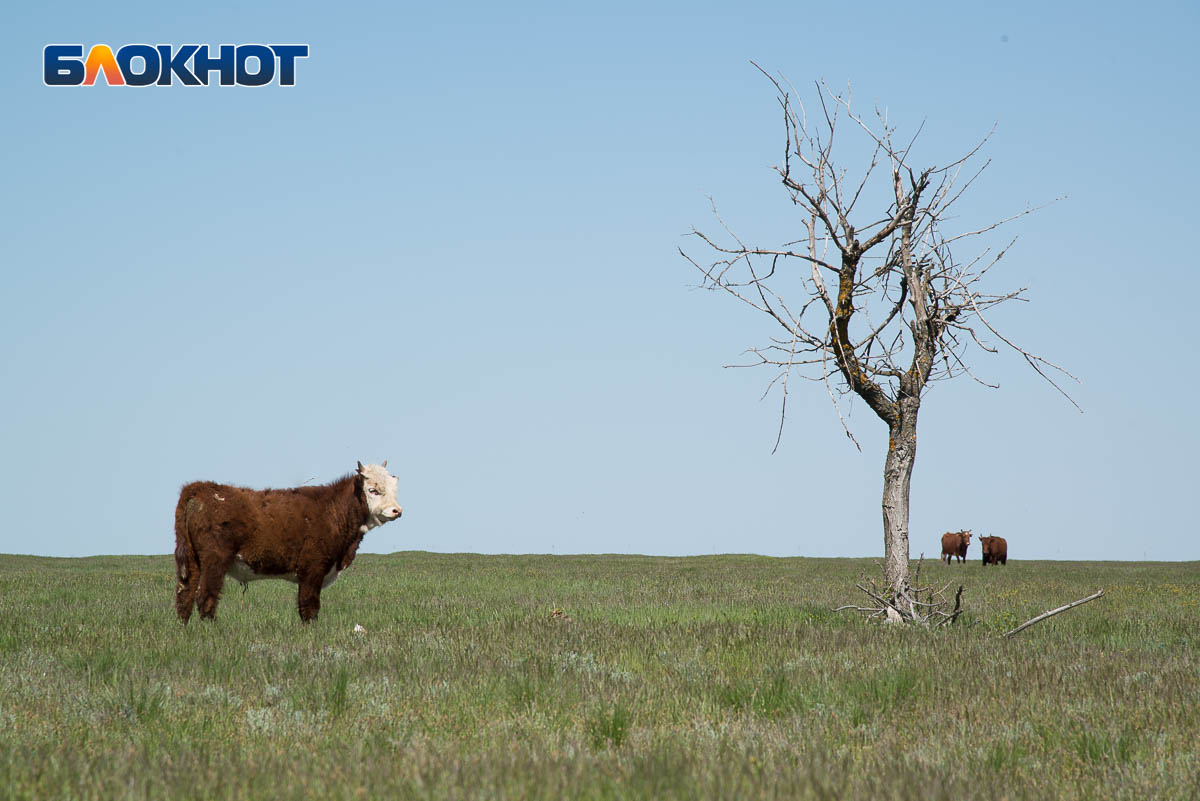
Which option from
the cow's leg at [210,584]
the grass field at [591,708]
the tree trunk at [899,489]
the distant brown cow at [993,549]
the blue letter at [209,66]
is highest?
the blue letter at [209,66]

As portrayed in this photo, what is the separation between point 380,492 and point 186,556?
8.29 feet

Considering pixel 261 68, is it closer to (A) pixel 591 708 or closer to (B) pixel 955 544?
(A) pixel 591 708

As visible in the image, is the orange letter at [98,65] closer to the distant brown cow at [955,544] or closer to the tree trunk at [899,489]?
the tree trunk at [899,489]

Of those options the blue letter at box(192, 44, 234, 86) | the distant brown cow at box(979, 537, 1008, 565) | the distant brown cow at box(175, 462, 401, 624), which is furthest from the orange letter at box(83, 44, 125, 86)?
the distant brown cow at box(979, 537, 1008, 565)

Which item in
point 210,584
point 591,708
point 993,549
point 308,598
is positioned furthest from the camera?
point 993,549

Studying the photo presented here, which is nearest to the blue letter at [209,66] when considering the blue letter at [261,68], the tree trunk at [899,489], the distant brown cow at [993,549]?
the blue letter at [261,68]

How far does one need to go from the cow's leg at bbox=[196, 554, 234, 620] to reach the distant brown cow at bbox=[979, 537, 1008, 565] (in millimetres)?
39509

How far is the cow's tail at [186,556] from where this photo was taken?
12422mm

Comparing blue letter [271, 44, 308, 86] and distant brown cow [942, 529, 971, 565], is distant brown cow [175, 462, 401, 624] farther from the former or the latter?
distant brown cow [942, 529, 971, 565]

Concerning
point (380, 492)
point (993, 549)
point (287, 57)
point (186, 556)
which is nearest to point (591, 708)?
point (380, 492)

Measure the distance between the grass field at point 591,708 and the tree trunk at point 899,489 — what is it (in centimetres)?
99

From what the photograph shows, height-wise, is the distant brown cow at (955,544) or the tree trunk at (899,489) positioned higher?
the tree trunk at (899,489)

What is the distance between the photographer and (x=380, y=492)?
12.9 m

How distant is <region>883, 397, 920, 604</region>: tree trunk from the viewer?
40.8 ft
